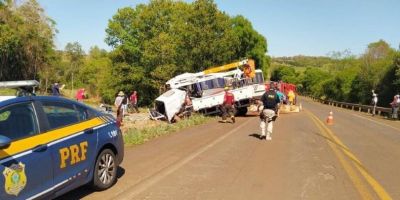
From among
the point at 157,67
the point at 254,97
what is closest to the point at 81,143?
the point at 254,97

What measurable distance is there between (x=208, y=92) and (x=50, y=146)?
2309cm

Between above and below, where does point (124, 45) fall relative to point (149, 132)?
above

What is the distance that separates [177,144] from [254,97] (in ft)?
52.3

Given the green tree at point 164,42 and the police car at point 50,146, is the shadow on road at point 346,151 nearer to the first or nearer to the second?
the police car at point 50,146

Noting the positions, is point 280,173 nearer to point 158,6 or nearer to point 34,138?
point 34,138

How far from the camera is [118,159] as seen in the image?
8.39 metres

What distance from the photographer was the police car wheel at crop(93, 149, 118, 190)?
302 inches

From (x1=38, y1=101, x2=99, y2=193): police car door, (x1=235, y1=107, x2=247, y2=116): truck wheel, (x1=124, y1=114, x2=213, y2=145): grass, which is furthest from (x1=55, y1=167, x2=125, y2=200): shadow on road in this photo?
(x1=235, y1=107, x2=247, y2=116): truck wheel

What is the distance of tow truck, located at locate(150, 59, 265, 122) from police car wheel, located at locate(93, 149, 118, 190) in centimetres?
1739

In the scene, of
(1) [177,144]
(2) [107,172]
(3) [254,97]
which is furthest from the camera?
(3) [254,97]

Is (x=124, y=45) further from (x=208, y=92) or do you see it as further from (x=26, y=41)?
(x=208, y=92)

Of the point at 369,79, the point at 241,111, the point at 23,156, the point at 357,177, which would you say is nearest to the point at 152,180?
the point at 23,156

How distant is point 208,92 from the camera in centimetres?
2928

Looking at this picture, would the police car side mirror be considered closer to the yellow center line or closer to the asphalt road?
the asphalt road
